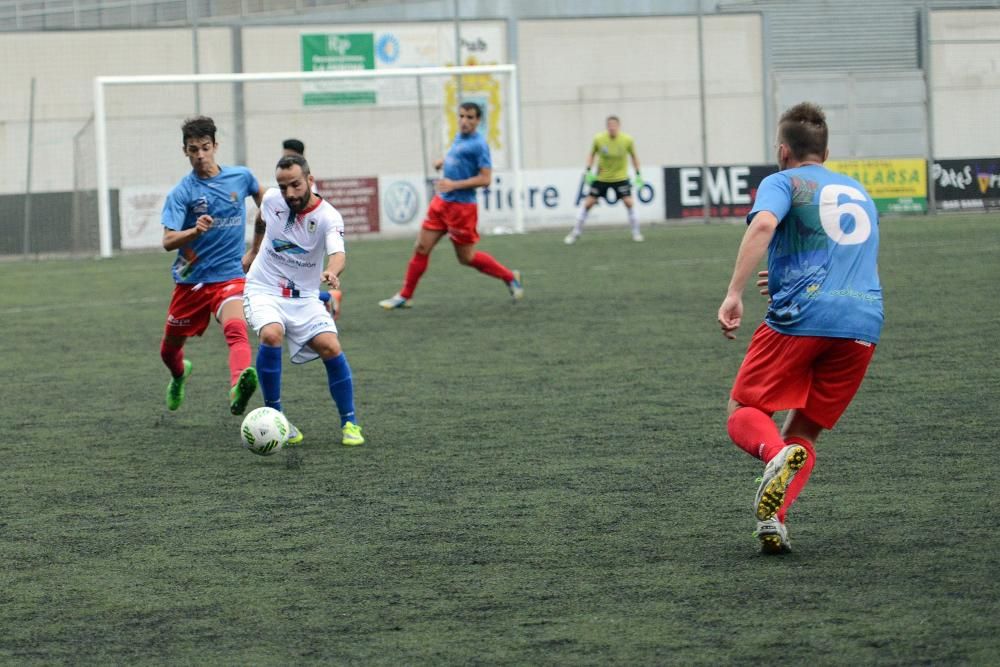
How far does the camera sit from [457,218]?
14.0 m

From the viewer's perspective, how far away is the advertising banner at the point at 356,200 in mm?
25047

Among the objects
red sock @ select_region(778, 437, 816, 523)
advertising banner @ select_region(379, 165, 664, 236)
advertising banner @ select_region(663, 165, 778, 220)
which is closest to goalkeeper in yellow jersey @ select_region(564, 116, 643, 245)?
advertising banner @ select_region(379, 165, 664, 236)

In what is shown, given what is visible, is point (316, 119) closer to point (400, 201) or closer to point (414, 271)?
point (400, 201)

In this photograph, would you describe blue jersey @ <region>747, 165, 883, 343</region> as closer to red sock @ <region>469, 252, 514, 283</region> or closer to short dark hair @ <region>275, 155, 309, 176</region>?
short dark hair @ <region>275, 155, 309, 176</region>

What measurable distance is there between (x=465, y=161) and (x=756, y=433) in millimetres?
9380

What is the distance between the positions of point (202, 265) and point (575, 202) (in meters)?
19.8

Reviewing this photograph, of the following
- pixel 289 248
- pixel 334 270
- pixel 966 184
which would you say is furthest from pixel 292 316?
pixel 966 184

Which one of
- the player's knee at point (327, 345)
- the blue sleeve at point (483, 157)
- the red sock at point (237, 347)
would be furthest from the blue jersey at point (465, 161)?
the player's knee at point (327, 345)

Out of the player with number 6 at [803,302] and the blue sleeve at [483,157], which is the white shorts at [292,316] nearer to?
Answer: the player with number 6 at [803,302]

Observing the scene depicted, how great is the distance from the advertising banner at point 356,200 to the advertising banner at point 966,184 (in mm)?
10723

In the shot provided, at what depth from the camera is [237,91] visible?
2538 centimetres

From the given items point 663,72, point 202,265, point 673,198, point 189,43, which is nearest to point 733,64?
point 663,72

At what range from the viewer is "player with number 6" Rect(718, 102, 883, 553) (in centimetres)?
Result: 495

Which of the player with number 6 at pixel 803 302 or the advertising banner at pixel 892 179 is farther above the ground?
the advertising banner at pixel 892 179
